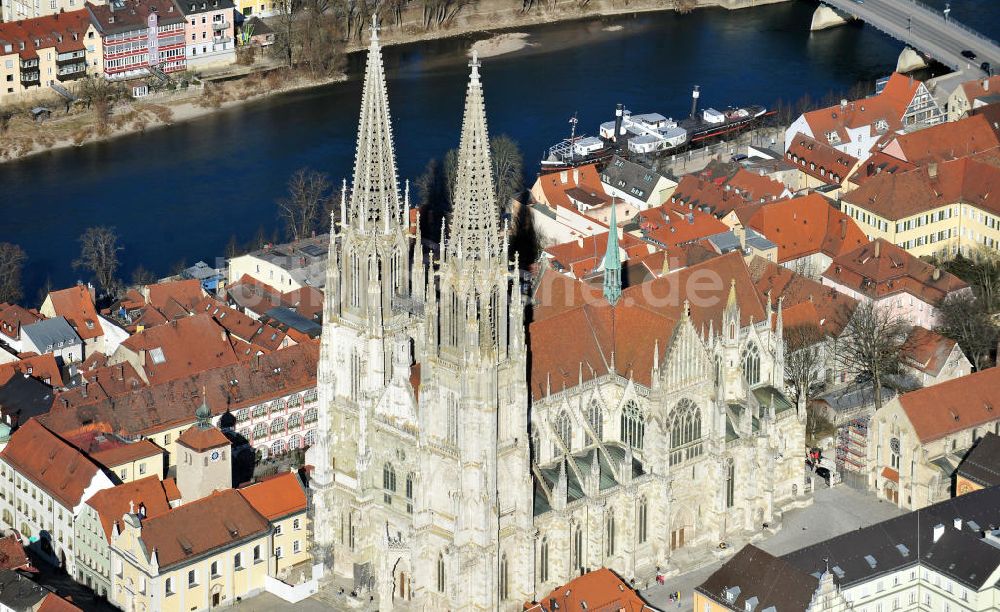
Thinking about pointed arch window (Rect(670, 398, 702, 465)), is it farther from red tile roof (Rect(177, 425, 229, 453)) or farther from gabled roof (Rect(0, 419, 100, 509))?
gabled roof (Rect(0, 419, 100, 509))

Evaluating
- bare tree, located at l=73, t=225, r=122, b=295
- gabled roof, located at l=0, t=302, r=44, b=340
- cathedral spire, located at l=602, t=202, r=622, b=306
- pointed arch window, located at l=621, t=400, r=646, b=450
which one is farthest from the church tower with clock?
bare tree, located at l=73, t=225, r=122, b=295

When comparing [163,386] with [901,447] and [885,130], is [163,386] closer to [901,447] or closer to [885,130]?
[901,447]

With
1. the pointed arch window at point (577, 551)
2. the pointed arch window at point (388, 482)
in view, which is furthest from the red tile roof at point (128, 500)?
the pointed arch window at point (577, 551)

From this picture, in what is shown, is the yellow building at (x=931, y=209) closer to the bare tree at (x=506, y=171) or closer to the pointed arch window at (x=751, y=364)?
the bare tree at (x=506, y=171)

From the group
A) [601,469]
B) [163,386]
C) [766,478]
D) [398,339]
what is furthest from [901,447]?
[163,386]

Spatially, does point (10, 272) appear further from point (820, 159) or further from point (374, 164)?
point (820, 159)

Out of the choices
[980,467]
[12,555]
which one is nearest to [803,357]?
[980,467]
